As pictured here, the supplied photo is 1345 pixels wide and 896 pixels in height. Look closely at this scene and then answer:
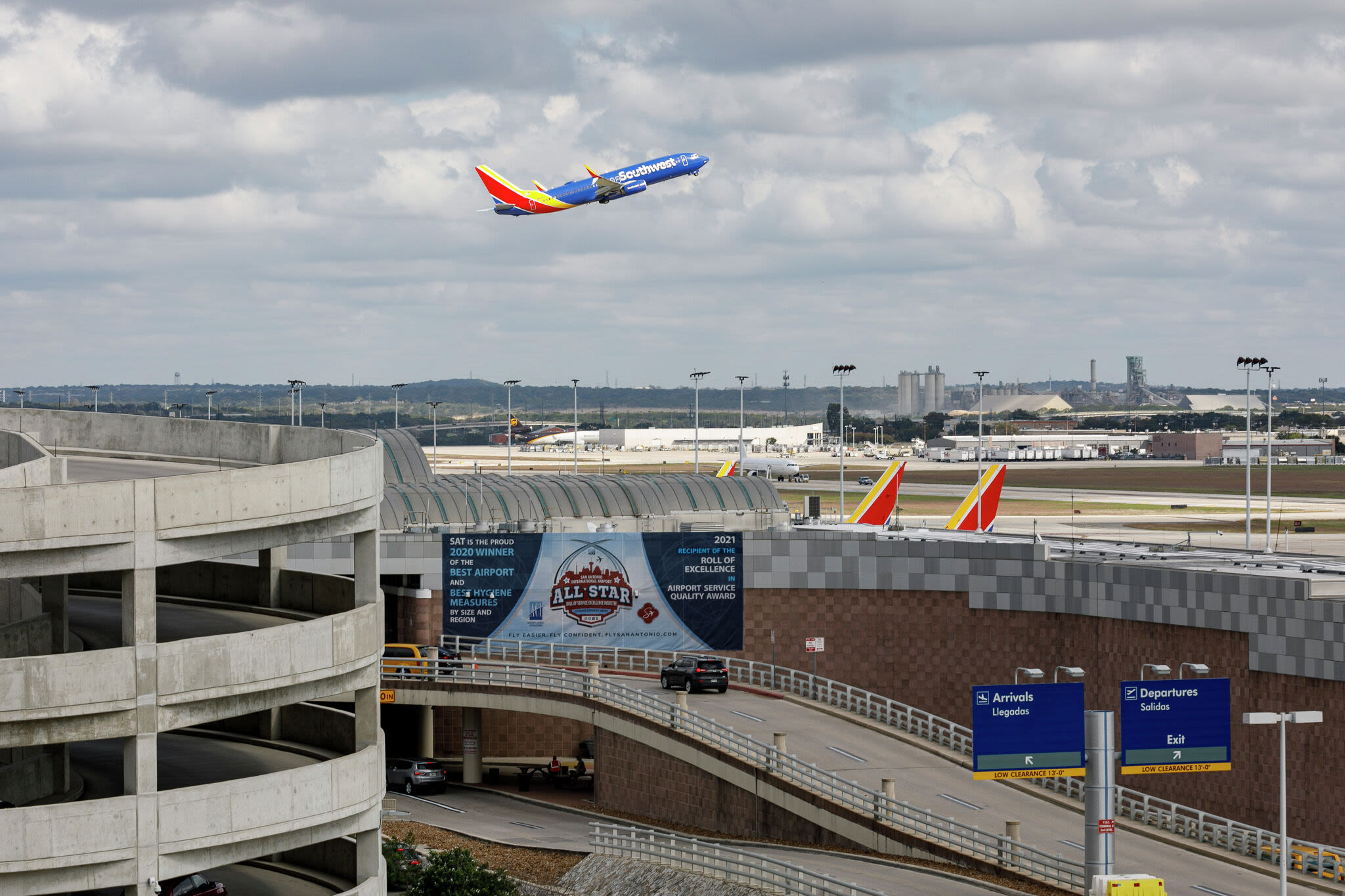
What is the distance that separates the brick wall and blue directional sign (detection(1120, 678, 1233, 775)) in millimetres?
11401

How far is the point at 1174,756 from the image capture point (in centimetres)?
3728

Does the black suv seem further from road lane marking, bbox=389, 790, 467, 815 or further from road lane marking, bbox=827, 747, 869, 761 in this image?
road lane marking, bbox=389, 790, 467, 815

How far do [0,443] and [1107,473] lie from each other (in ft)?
530

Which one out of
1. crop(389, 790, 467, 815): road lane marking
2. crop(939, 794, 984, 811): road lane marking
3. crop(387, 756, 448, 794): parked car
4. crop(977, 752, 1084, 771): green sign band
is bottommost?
crop(389, 790, 467, 815): road lane marking

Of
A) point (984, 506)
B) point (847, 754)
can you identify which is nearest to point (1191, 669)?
point (847, 754)

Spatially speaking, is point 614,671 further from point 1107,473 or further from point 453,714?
point 1107,473

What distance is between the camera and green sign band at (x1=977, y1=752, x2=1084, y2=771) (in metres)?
37.2

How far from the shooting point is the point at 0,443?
42031 mm

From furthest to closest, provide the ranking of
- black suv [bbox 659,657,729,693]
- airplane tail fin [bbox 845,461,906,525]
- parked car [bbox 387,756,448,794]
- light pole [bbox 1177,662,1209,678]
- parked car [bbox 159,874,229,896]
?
1. airplane tail fin [bbox 845,461,906,525]
2. black suv [bbox 659,657,729,693]
3. parked car [bbox 387,756,448,794]
4. light pole [bbox 1177,662,1209,678]
5. parked car [bbox 159,874,229,896]

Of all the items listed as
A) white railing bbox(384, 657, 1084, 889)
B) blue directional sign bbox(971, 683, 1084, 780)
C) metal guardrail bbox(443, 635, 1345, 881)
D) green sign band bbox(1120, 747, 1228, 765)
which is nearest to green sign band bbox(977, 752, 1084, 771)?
blue directional sign bbox(971, 683, 1084, 780)

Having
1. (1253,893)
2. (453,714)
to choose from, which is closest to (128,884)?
(1253,893)

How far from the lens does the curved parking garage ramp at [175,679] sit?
27.7 m

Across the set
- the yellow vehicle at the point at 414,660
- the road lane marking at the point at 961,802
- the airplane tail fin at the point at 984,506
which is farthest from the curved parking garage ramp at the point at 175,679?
the airplane tail fin at the point at 984,506

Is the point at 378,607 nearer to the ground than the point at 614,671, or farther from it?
farther from it
